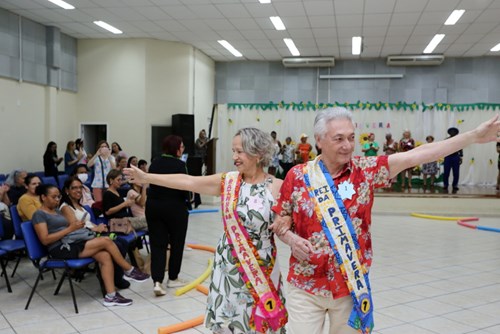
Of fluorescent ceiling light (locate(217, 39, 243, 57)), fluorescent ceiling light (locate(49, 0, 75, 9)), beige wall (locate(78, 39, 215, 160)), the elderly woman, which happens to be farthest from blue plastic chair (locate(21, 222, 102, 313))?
fluorescent ceiling light (locate(217, 39, 243, 57))

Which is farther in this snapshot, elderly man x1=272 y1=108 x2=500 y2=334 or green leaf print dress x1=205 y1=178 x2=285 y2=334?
green leaf print dress x1=205 y1=178 x2=285 y2=334

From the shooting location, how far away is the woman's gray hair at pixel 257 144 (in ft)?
8.79

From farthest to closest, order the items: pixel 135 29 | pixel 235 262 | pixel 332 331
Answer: pixel 135 29
pixel 235 262
pixel 332 331

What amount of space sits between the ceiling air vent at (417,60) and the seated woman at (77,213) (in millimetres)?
12856

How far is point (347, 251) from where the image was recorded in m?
2.10

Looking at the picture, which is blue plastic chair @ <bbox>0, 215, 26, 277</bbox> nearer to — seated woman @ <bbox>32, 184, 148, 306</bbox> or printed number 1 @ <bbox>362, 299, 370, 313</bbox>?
seated woman @ <bbox>32, 184, 148, 306</bbox>

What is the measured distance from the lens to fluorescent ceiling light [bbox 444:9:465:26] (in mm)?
10766

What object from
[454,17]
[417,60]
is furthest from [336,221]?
[417,60]

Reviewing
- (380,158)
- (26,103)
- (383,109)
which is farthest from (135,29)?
(380,158)

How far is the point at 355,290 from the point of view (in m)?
2.08

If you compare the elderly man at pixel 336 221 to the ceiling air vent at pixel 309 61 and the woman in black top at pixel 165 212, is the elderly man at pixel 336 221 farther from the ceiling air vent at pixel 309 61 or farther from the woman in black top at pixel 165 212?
the ceiling air vent at pixel 309 61

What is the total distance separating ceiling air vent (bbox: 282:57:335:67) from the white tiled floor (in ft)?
31.7

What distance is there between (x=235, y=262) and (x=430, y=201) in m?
10.4

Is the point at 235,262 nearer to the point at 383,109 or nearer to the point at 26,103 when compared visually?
the point at 26,103
